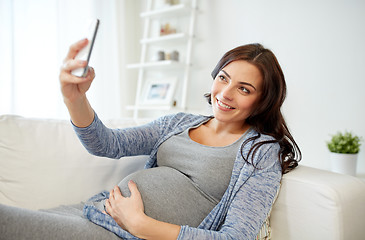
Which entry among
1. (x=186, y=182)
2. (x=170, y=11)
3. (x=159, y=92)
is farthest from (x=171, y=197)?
(x=170, y=11)

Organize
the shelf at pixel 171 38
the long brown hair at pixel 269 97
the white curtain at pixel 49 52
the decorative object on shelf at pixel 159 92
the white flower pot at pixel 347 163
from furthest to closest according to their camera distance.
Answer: the decorative object on shelf at pixel 159 92, the shelf at pixel 171 38, the white curtain at pixel 49 52, the white flower pot at pixel 347 163, the long brown hair at pixel 269 97

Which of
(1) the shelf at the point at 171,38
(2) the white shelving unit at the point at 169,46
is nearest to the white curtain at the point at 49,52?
(2) the white shelving unit at the point at 169,46

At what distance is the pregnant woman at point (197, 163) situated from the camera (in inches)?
29.7

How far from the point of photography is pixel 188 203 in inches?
35.1

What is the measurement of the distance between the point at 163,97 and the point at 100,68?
607 mm

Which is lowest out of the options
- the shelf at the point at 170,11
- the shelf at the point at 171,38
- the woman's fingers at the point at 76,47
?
the woman's fingers at the point at 76,47

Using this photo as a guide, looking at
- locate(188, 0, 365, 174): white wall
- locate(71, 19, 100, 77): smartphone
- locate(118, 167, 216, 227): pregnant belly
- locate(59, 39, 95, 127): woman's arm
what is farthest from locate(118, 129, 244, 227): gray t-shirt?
locate(188, 0, 365, 174): white wall

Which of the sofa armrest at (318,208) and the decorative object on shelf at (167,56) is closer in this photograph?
the sofa armrest at (318,208)

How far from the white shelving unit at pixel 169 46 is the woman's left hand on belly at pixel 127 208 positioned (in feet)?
5.06

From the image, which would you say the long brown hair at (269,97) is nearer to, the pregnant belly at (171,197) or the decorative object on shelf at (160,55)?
the pregnant belly at (171,197)

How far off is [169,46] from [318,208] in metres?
2.15

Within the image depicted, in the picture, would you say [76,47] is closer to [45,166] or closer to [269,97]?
[45,166]

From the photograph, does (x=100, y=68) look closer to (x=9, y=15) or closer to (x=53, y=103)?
(x=53, y=103)

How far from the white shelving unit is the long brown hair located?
1.33 meters
